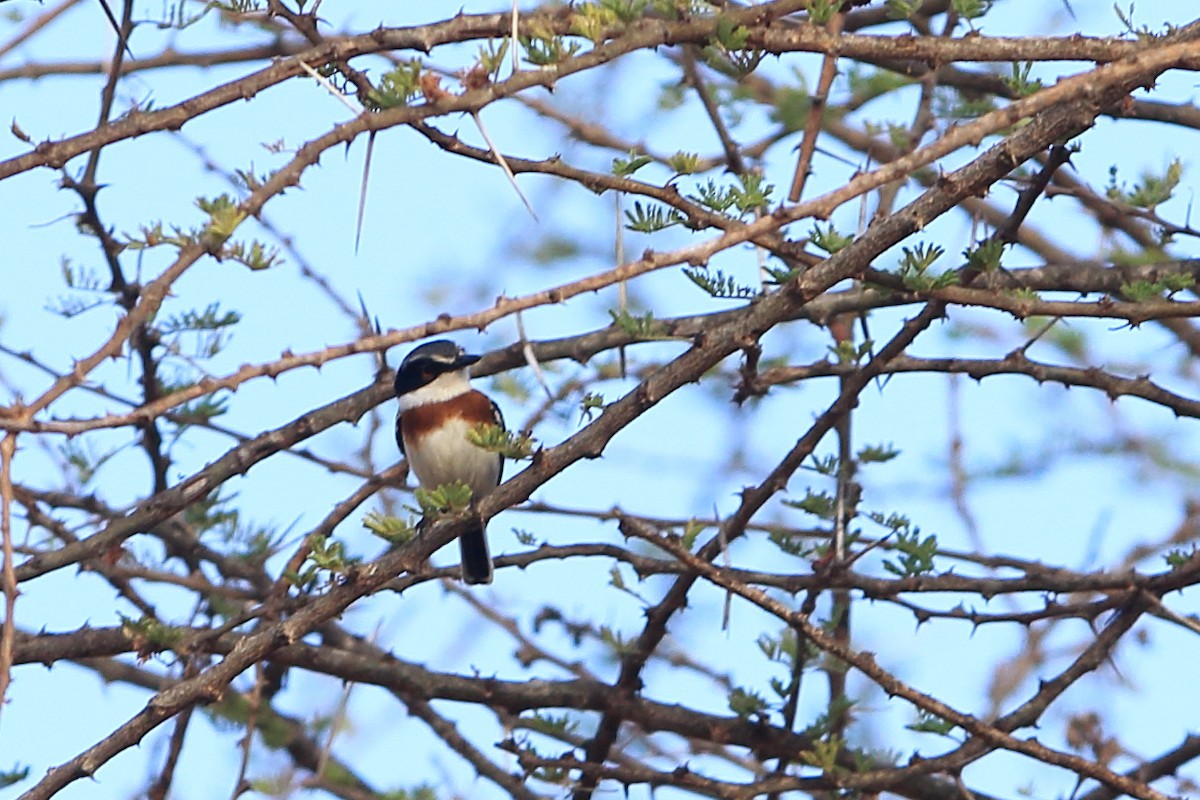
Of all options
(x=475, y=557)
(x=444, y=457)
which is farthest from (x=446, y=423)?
(x=475, y=557)

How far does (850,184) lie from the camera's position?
8.89ft

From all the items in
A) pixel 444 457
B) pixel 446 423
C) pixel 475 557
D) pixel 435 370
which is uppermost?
pixel 435 370

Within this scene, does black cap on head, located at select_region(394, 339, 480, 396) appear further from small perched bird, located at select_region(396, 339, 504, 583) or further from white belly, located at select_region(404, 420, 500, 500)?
white belly, located at select_region(404, 420, 500, 500)

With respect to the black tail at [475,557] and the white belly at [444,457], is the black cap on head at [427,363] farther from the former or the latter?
the black tail at [475,557]

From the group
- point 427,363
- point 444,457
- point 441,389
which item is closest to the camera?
point 444,457

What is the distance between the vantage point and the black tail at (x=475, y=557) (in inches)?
238

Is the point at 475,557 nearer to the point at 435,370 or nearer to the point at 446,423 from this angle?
Result: the point at 446,423

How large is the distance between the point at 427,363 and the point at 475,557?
→ 2.46ft

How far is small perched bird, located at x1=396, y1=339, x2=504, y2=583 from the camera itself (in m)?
5.99

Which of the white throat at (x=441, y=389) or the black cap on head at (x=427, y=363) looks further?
the white throat at (x=441, y=389)

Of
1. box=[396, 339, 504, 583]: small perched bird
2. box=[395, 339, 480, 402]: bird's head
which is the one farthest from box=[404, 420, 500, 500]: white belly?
→ box=[395, 339, 480, 402]: bird's head

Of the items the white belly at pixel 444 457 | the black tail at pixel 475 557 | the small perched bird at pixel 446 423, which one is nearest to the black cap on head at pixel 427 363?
the small perched bird at pixel 446 423

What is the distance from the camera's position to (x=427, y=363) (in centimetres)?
616

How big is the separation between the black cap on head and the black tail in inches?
23.7
